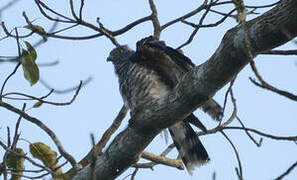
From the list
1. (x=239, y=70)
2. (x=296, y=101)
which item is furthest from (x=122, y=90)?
(x=296, y=101)

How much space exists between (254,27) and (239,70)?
0.38m

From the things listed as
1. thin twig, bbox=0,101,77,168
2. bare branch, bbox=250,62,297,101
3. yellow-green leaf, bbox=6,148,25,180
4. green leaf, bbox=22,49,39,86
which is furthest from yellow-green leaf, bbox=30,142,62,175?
bare branch, bbox=250,62,297,101

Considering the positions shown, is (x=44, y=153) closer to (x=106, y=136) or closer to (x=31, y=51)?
(x=106, y=136)

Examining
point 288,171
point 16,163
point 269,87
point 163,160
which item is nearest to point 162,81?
point 163,160

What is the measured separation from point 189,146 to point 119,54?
204 centimetres

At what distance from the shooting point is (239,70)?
3.59 meters

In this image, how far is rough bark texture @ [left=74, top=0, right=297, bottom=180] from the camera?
10.6ft

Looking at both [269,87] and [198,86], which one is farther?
[198,86]

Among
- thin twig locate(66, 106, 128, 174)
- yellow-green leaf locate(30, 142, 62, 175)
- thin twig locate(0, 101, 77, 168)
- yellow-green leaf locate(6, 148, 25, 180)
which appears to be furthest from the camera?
thin twig locate(66, 106, 128, 174)

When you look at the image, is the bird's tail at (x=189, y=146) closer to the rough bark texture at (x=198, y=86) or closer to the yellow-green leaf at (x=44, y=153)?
the rough bark texture at (x=198, y=86)

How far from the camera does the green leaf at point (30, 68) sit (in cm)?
479

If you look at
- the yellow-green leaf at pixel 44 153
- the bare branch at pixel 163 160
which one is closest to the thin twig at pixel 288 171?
the bare branch at pixel 163 160

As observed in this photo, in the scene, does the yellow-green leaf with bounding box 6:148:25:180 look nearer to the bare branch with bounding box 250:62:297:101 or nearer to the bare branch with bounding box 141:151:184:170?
the bare branch with bounding box 141:151:184:170

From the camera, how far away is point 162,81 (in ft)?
18.1
